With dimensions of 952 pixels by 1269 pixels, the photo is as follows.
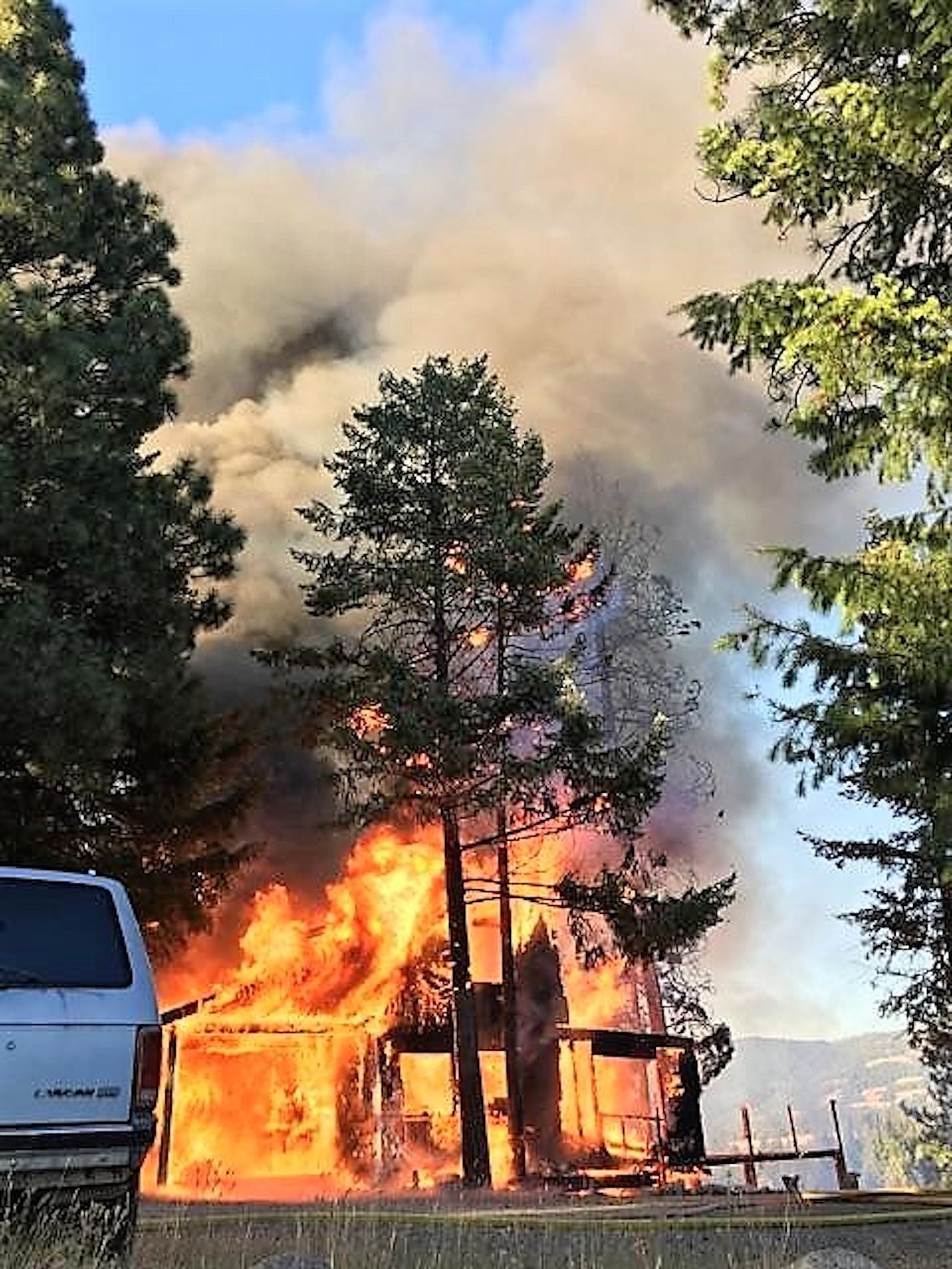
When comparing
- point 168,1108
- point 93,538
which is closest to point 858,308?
point 93,538

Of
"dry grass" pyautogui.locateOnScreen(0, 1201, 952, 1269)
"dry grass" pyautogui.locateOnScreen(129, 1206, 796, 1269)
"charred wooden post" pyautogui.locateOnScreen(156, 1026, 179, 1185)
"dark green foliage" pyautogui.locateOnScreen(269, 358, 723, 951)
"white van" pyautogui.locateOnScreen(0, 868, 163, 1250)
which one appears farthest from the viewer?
"dark green foliage" pyautogui.locateOnScreen(269, 358, 723, 951)

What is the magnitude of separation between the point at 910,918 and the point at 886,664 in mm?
11216

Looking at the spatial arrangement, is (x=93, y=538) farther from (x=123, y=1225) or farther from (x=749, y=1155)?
(x=749, y=1155)

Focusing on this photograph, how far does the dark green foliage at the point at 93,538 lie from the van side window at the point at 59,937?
666 centimetres

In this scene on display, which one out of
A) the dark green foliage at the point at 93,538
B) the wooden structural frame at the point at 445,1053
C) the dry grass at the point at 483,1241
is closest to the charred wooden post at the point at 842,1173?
the wooden structural frame at the point at 445,1053

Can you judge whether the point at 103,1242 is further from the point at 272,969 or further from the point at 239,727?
the point at 272,969

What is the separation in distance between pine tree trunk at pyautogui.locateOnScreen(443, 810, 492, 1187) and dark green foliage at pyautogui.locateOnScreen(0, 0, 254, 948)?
143 inches

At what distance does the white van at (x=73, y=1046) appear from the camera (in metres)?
5.31

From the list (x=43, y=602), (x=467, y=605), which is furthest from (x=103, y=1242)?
(x=467, y=605)

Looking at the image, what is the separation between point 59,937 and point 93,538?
8.96 m

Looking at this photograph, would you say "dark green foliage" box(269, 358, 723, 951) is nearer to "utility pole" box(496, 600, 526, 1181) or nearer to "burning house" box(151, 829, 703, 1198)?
"utility pole" box(496, 600, 526, 1181)

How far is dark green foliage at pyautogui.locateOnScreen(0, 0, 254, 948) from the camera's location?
1311 cm

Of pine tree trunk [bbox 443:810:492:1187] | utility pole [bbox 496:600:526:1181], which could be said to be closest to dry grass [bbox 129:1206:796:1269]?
pine tree trunk [bbox 443:810:492:1187]

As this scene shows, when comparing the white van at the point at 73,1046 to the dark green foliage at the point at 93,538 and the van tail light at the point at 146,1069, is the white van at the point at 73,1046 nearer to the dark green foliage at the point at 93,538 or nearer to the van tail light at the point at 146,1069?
the van tail light at the point at 146,1069
